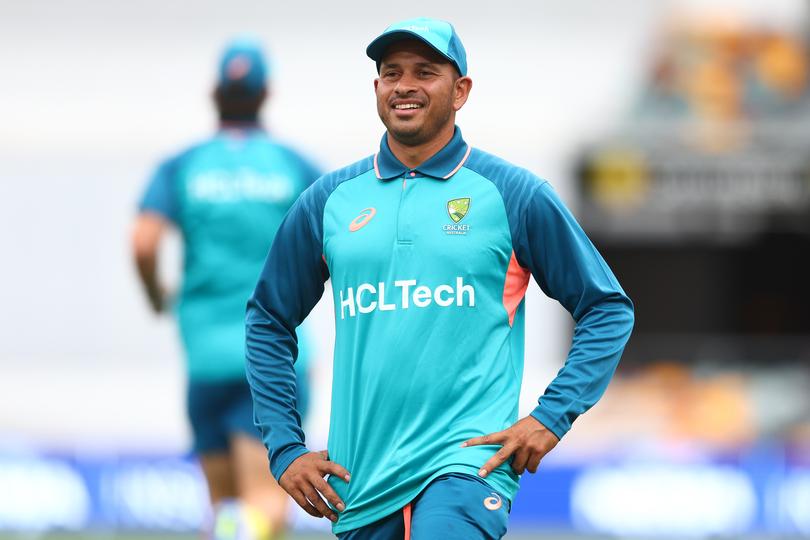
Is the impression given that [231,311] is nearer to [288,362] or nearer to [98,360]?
[288,362]

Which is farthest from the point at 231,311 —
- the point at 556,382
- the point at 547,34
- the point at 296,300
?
the point at 547,34

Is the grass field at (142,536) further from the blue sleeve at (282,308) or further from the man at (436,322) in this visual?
the man at (436,322)

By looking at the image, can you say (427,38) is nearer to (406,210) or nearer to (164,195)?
(406,210)

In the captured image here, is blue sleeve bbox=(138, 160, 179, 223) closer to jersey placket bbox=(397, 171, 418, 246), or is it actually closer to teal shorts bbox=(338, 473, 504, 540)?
jersey placket bbox=(397, 171, 418, 246)

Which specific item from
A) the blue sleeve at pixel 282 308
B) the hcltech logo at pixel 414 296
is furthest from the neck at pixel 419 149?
the hcltech logo at pixel 414 296

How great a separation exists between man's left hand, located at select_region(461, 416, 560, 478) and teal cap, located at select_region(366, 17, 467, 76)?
95 centimetres

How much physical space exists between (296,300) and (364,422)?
0.43m

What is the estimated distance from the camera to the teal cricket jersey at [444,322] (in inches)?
171

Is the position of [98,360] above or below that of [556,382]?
below

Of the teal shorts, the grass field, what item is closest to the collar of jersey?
the teal shorts

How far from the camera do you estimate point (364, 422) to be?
14.5 ft

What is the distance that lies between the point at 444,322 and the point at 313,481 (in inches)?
20.8

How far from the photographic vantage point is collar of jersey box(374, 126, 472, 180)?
14.8 ft

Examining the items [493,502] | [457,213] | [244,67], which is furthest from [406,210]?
[244,67]
